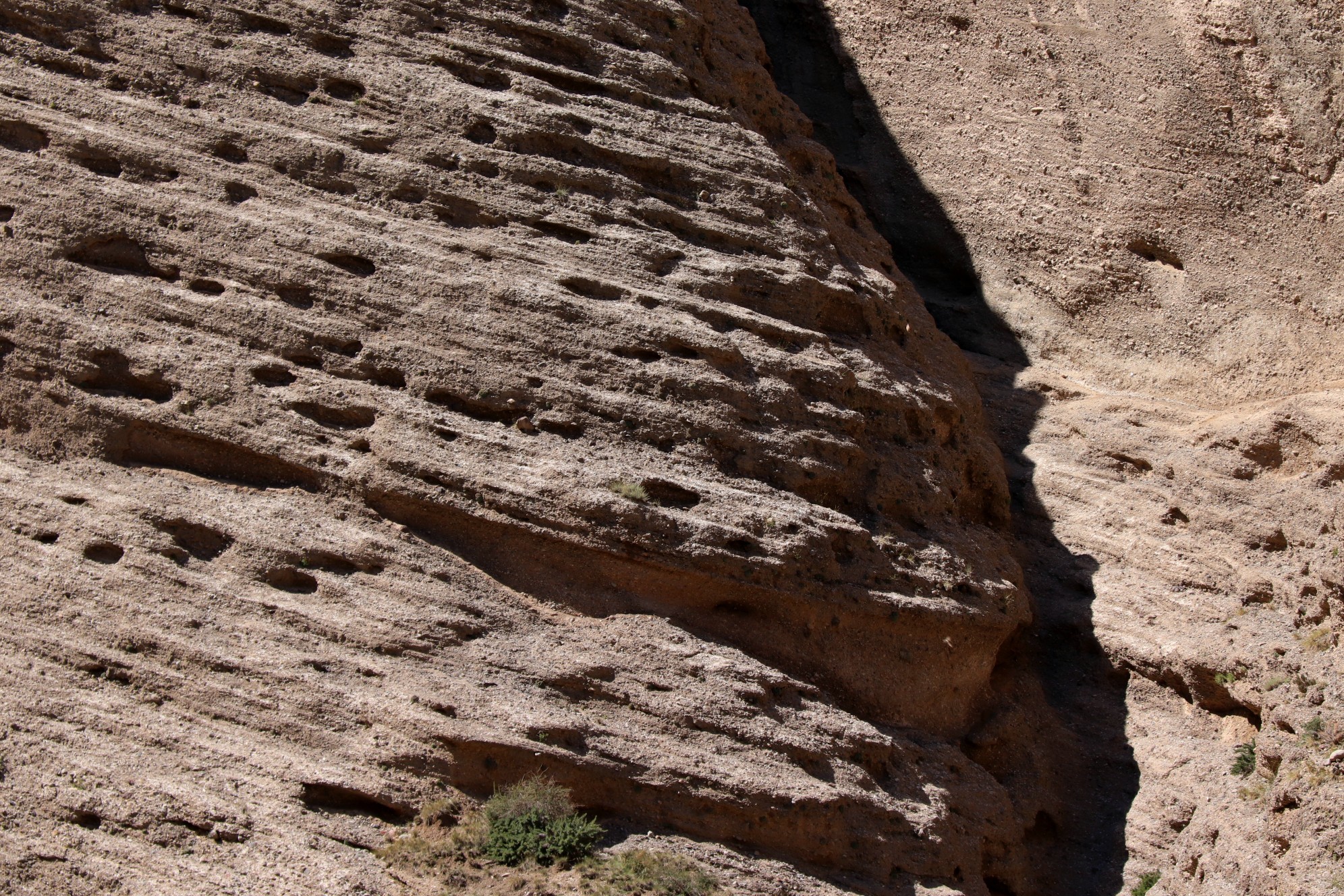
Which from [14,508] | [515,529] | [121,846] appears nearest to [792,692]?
[515,529]

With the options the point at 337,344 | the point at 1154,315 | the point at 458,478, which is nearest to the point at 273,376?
the point at 337,344

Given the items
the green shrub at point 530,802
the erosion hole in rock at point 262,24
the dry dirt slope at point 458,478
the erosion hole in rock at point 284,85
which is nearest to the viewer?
the green shrub at point 530,802

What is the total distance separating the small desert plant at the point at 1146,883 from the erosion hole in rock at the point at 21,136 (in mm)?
12678

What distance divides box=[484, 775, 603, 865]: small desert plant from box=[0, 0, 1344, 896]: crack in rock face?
26 cm

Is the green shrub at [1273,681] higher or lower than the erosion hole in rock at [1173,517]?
lower

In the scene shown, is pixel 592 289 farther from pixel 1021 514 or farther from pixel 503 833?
pixel 1021 514

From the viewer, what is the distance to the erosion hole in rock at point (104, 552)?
10539 millimetres

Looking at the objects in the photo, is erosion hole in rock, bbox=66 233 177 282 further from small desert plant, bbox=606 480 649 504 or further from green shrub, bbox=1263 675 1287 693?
green shrub, bbox=1263 675 1287 693

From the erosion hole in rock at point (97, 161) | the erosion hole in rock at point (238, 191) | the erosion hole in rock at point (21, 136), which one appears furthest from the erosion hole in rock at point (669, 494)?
the erosion hole in rock at point (21, 136)

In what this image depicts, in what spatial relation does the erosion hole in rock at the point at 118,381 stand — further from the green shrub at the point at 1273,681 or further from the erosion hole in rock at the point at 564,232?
the green shrub at the point at 1273,681

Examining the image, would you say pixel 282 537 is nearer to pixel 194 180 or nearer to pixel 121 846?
pixel 121 846

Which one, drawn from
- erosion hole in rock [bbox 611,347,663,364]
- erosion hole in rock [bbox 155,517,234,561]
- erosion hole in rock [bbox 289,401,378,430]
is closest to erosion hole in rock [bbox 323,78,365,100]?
erosion hole in rock [bbox 289,401,378,430]

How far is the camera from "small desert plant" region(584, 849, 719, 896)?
9594 millimetres

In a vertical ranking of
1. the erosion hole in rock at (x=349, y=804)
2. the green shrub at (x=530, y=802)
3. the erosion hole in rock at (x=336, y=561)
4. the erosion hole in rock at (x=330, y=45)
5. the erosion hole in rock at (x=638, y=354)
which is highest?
the erosion hole in rock at (x=330, y=45)
